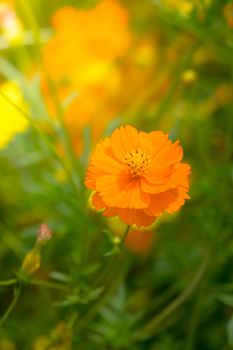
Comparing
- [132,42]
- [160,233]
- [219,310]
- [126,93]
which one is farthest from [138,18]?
[219,310]

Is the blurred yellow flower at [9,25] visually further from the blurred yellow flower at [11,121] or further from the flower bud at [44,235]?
the flower bud at [44,235]

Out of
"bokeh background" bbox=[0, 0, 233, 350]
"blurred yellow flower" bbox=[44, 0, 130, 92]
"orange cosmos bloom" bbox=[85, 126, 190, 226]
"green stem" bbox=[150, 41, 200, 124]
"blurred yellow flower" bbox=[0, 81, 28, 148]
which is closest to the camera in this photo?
"orange cosmos bloom" bbox=[85, 126, 190, 226]

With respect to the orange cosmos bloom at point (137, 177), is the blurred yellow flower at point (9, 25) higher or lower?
higher

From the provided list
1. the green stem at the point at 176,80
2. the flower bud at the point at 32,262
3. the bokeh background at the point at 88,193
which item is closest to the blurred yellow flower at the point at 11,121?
the bokeh background at the point at 88,193

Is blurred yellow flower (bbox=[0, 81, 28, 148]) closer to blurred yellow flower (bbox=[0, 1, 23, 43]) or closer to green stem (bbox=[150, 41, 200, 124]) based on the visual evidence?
A: blurred yellow flower (bbox=[0, 1, 23, 43])

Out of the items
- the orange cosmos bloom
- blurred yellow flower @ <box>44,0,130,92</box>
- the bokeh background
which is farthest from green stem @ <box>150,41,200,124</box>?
the orange cosmos bloom

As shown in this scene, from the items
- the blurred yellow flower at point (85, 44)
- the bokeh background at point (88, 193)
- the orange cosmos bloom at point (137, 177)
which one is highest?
the blurred yellow flower at point (85, 44)

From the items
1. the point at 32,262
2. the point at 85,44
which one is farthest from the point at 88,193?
the point at 85,44
